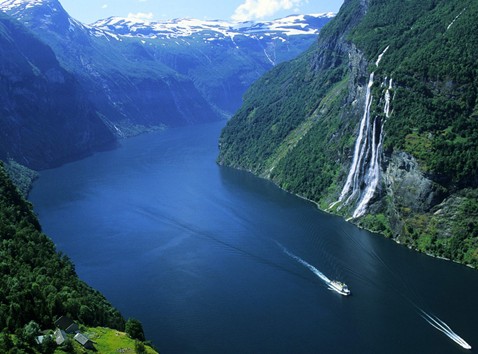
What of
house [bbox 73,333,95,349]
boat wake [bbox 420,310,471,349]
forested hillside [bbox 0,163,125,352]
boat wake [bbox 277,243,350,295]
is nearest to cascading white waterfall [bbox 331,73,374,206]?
boat wake [bbox 277,243,350,295]

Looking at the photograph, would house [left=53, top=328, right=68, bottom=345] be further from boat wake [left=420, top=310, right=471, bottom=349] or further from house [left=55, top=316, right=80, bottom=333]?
boat wake [left=420, top=310, right=471, bottom=349]

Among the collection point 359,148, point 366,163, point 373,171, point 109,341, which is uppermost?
point 359,148

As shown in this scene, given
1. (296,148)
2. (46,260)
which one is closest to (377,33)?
(296,148)

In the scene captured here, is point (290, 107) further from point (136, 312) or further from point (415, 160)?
point (136, 312)

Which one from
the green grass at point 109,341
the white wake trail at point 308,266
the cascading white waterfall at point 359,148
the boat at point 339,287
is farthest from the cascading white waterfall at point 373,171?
the green grass at point 109,341

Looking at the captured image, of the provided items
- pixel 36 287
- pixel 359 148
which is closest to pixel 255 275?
pixel 36 287

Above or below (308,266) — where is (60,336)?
below

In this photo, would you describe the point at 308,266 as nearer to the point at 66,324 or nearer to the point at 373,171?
the point at 373,171
